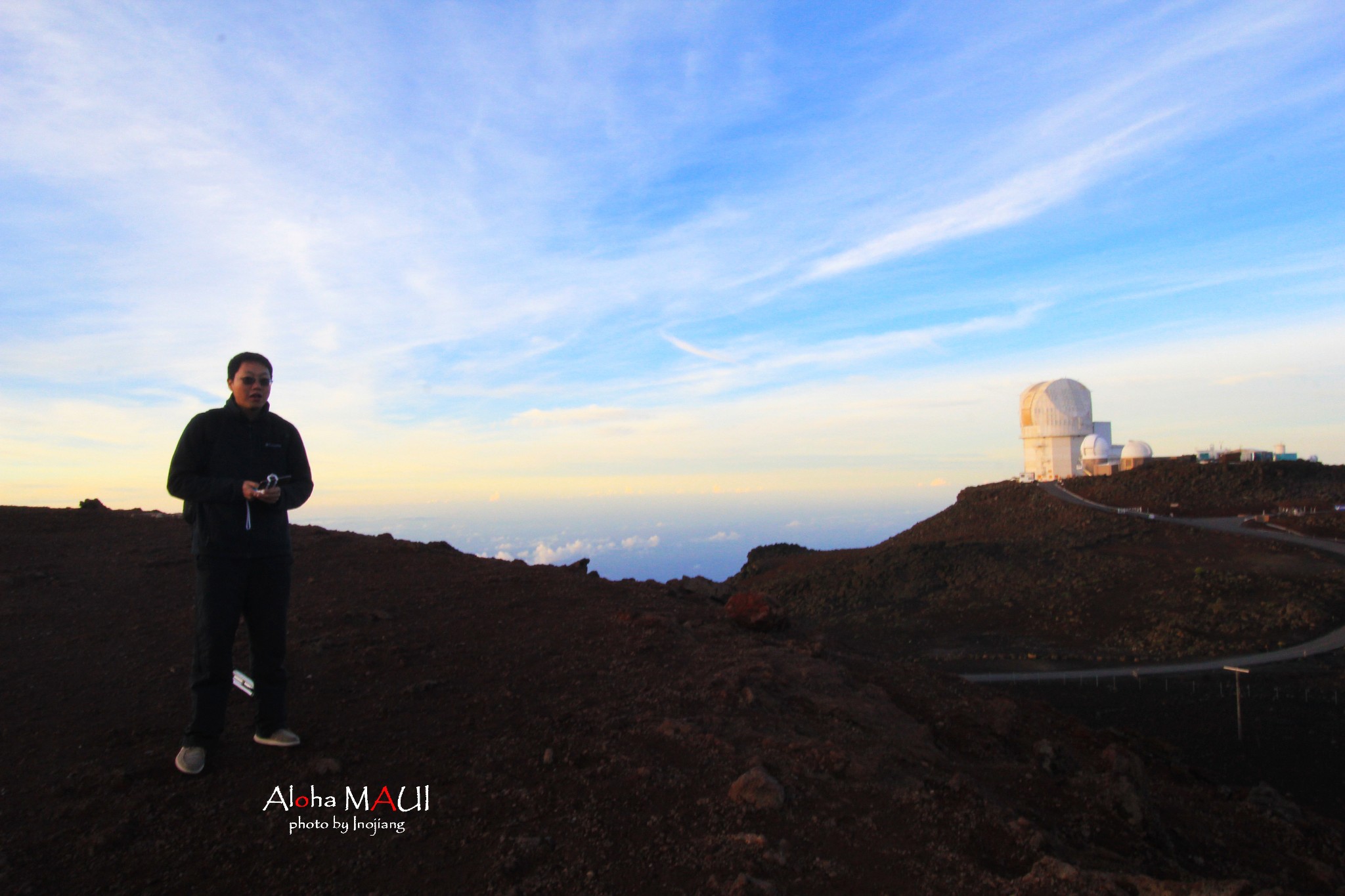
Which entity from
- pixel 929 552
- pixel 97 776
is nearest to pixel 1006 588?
pixel 929 552

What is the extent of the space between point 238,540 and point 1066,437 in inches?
2131

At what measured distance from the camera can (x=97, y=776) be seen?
434 centimetres

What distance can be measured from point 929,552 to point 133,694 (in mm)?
33429

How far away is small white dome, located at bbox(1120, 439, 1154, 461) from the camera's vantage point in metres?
49.4

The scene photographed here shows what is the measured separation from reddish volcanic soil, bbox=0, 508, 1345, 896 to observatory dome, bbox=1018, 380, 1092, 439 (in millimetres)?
44739

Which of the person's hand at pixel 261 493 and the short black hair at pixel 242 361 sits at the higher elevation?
the short black hair at pixel 242 361

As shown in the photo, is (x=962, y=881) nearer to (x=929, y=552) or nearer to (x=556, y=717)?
(x=556, y=717)

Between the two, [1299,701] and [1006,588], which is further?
[1006,588]

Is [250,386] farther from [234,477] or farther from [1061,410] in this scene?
[1061,410]

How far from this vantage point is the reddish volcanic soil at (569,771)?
148 inches

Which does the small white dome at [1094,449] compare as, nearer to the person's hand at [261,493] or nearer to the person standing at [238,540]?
the person standing at [238,540]

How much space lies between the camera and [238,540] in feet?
15.0

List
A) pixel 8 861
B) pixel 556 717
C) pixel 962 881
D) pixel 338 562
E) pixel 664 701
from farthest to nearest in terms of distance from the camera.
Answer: pixel 338 562 < pixel 664 701 < pixel 556 717 < pixel 962 881 < pixel 8 861

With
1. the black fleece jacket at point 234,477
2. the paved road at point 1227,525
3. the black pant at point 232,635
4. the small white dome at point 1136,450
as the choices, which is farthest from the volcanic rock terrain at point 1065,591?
the black fleece jacket at point 234,477
